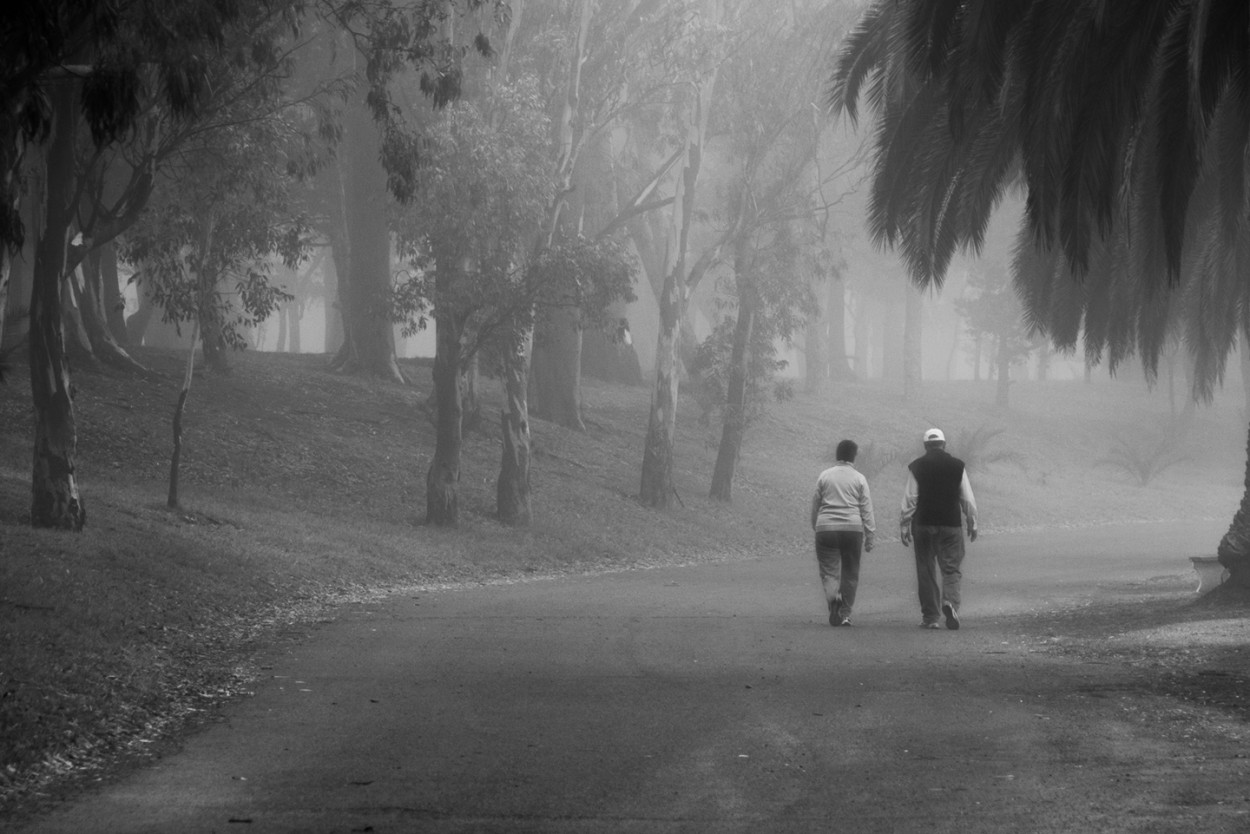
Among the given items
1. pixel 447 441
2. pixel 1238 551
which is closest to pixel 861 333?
pixel 447 441

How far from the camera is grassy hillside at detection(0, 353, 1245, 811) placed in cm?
993

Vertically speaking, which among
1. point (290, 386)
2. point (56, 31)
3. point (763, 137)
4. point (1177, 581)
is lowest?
point (1177, 581)

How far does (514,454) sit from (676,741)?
1722cm

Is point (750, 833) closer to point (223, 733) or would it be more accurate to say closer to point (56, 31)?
point (223, 733)

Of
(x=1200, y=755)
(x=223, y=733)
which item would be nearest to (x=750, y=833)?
(x=1200, y=755)

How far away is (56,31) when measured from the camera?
10758 mm

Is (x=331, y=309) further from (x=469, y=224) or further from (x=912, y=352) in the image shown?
(x=469, y=224)

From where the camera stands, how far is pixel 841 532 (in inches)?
562

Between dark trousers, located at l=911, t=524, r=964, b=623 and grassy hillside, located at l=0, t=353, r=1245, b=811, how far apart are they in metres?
6.05

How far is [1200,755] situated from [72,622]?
8275 mm

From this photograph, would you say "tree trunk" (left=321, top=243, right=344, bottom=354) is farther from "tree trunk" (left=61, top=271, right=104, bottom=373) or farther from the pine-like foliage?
the pine-like foliage

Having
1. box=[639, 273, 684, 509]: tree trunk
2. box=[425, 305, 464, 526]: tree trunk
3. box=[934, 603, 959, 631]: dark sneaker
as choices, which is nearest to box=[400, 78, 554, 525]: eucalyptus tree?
box=[425, 305, 464, 526]: tree trunk

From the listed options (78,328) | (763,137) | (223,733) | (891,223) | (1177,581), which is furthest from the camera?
(763,137)

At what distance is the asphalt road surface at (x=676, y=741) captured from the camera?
640cm
